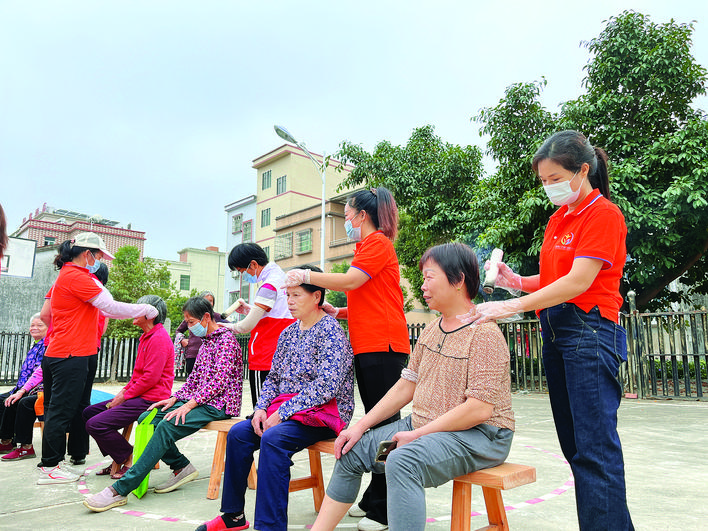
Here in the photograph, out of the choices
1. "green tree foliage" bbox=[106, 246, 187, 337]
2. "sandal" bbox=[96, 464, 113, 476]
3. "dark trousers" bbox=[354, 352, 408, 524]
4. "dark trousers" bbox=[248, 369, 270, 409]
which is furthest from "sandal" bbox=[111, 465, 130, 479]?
"green tree foliage" bbox=[106, 246, 187, 337]

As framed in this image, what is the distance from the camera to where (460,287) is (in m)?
2.49

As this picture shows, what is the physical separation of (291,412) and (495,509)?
1.14m

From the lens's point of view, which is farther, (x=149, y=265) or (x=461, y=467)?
(x=149, y=265)

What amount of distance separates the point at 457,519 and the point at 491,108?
12162 mm

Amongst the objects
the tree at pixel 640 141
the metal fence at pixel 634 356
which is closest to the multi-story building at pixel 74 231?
the metal fence at pixel 634 356

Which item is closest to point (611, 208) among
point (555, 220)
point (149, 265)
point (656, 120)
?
point (555, 220)

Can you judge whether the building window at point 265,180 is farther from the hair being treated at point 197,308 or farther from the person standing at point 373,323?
the person standing at point 373,323

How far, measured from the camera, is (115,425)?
158 inches

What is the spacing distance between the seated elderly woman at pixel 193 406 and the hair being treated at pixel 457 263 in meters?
1.96

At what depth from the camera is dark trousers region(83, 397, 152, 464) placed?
3977mm

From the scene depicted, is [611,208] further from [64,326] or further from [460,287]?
[64,326]

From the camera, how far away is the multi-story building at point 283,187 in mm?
33844

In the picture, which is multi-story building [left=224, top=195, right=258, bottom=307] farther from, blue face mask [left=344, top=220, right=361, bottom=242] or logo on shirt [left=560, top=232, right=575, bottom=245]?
logo on shirt [left=560, top=232, right=575, bottom=245]

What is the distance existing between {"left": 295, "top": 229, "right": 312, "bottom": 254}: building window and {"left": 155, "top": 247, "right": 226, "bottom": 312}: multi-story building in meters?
14.8
